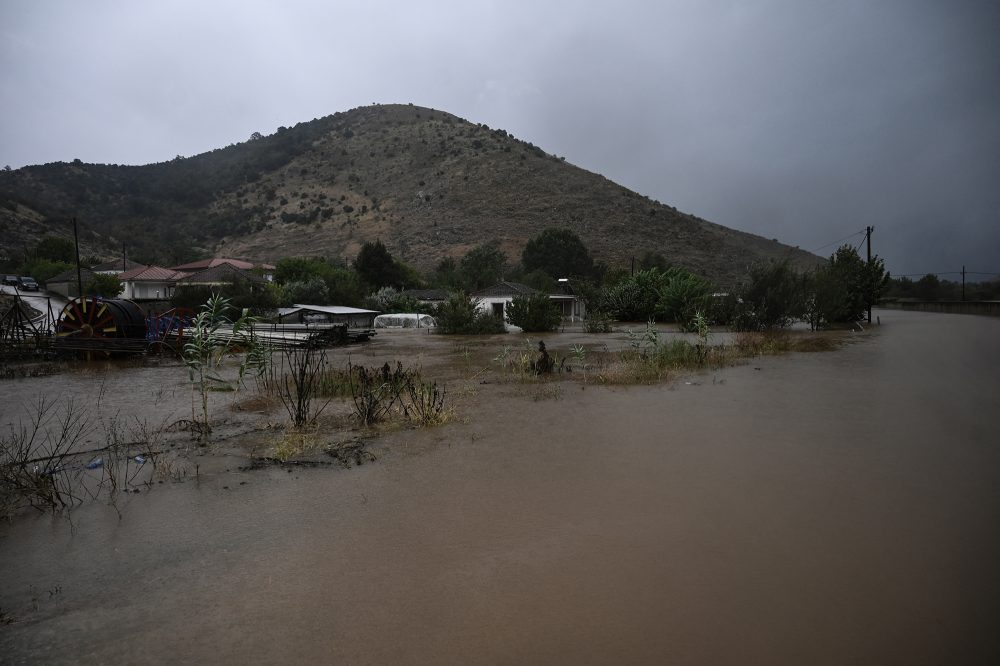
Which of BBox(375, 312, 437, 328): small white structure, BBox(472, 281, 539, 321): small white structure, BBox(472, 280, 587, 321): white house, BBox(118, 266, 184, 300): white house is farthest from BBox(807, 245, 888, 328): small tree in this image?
BBox(118, 266, 184, 300): white house

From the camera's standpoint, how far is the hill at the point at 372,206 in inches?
2670

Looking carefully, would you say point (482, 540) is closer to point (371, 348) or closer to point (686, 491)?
point (686, 491)

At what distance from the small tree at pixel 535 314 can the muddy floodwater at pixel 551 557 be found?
2303cm

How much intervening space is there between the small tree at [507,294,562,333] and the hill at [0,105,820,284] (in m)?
33.9

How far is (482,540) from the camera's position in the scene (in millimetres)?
4840

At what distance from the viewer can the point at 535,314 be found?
31.1m

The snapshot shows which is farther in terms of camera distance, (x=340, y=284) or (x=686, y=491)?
(x=340, y=284)

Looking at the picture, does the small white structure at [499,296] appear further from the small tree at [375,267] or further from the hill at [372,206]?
the hill at [372,206]

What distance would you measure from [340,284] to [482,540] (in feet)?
141

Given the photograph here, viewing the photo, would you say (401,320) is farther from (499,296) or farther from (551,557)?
(551,557)

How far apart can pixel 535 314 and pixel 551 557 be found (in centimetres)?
2674

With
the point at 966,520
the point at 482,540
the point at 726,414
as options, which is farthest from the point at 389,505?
the point at 726,414

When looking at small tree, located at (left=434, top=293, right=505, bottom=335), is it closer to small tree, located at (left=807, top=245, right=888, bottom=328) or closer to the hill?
A: small tree, located at (left=807, top=245, right=888, bottom=328)

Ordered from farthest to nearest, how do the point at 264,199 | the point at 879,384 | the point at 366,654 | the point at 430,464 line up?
the point at 264,199 → the point at 879,384 → the point at 430,464 → the point at 366,654
